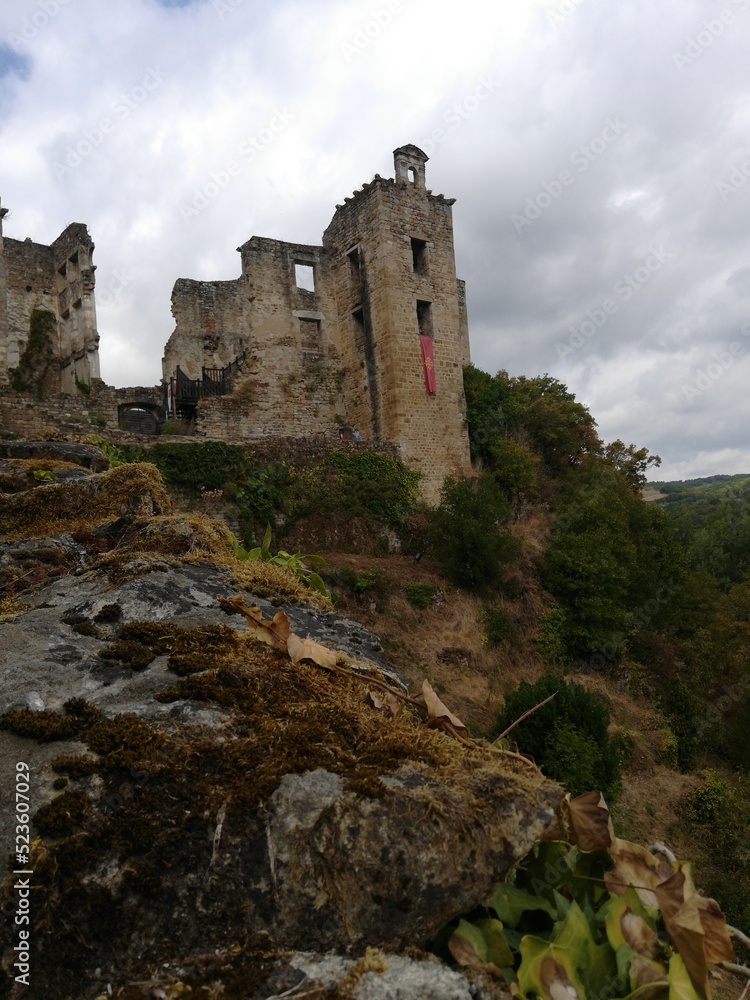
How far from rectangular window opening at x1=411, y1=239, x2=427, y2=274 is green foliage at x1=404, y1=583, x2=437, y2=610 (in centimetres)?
1010

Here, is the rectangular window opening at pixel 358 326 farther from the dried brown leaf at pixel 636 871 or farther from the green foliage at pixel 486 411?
the dried brown leaf at pixel 636 871

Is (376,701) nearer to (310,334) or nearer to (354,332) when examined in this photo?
(354,332)

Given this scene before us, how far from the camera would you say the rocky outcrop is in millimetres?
1492

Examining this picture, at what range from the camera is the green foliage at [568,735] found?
12.4 meters

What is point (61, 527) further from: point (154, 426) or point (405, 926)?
point (154, 426)

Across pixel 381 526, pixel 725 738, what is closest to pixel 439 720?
pixel 381 526

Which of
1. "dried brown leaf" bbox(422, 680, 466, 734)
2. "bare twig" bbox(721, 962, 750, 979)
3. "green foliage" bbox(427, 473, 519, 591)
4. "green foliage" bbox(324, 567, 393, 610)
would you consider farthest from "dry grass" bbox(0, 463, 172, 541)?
"green foliage" bbox(427, 473, 519, 591)

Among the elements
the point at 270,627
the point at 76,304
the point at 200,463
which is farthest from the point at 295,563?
the point at 76,304

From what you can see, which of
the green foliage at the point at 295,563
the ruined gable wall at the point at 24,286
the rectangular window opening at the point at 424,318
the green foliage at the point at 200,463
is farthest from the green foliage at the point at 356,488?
the green foliage at the point at 295,563

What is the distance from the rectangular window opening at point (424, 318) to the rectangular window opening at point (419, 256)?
1.01 metres

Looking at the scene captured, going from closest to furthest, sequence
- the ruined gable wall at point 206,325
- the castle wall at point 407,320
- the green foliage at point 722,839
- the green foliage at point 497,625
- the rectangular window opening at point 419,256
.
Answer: the green foliage at point 722,839 < the green foliage at point 497,625 < the castle wall at point 407,320 < the rectangular window opening at point 419,256 < the ruined gable wall at point 206,325

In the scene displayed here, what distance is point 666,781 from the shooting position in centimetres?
1683

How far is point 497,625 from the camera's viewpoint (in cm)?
1755

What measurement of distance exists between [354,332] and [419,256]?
9.89 feet
